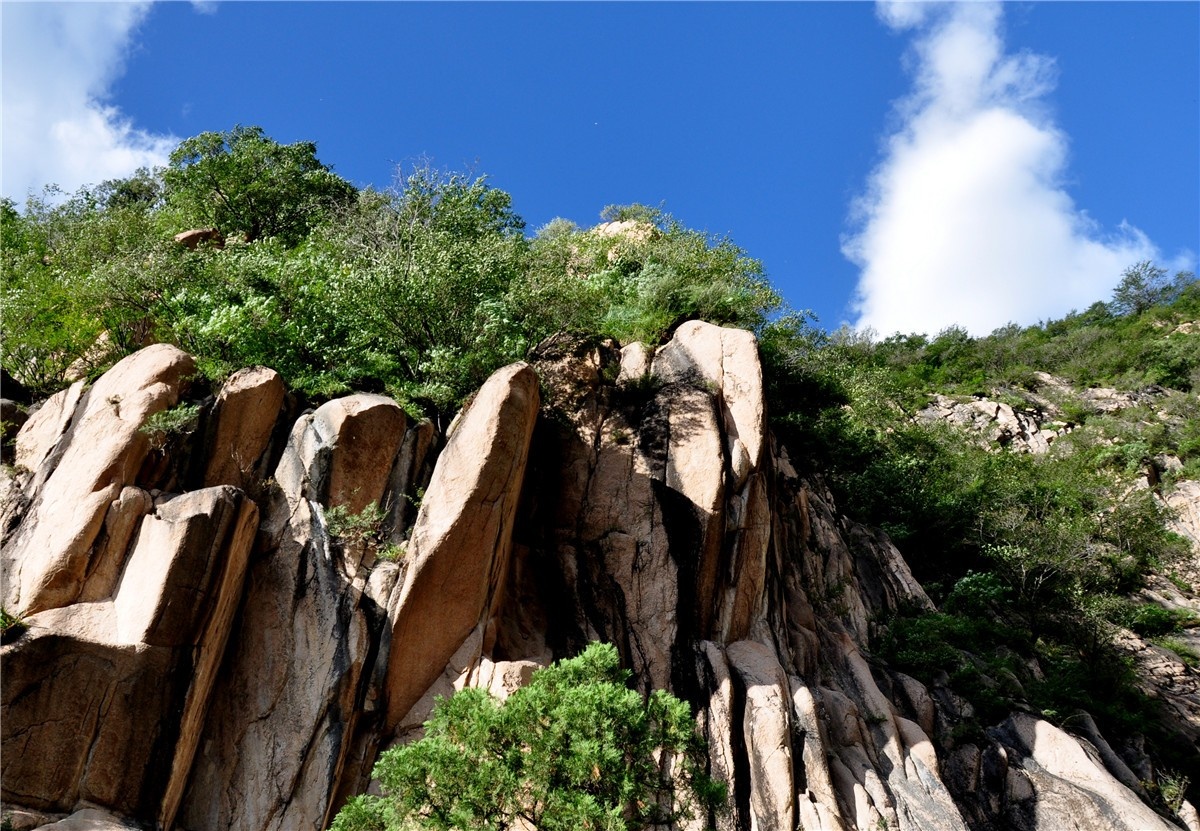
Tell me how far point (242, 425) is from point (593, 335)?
361 inches

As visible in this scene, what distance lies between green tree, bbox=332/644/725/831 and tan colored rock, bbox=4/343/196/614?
596 cm

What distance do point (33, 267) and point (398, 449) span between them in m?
14.3

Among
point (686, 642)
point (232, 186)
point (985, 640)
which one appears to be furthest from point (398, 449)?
point (232, 186)

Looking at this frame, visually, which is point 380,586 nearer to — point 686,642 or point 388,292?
point 686,642

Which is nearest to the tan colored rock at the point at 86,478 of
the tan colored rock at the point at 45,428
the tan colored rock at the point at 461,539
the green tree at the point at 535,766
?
the tan colored rock at the point at 45,428

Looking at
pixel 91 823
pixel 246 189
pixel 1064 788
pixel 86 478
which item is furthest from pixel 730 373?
pixel 246 189

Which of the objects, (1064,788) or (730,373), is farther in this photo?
(730,373)

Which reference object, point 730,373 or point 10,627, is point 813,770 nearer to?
point 730,373

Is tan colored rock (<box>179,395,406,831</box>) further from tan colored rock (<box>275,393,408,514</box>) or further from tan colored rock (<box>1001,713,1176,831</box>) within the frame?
tan colored rock (<box>1001,713,1176,831</box>)

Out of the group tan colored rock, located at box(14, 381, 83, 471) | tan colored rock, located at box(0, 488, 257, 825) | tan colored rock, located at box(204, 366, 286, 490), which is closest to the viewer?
tan colored rock, located at box(0, 488, 257, 825)

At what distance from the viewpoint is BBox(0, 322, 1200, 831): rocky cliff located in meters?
12.2

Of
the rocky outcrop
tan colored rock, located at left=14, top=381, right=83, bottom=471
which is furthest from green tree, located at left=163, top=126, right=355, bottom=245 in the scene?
the rocky outcrop

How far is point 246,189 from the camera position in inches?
1291

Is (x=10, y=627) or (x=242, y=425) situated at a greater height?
(x=242, y=425)
